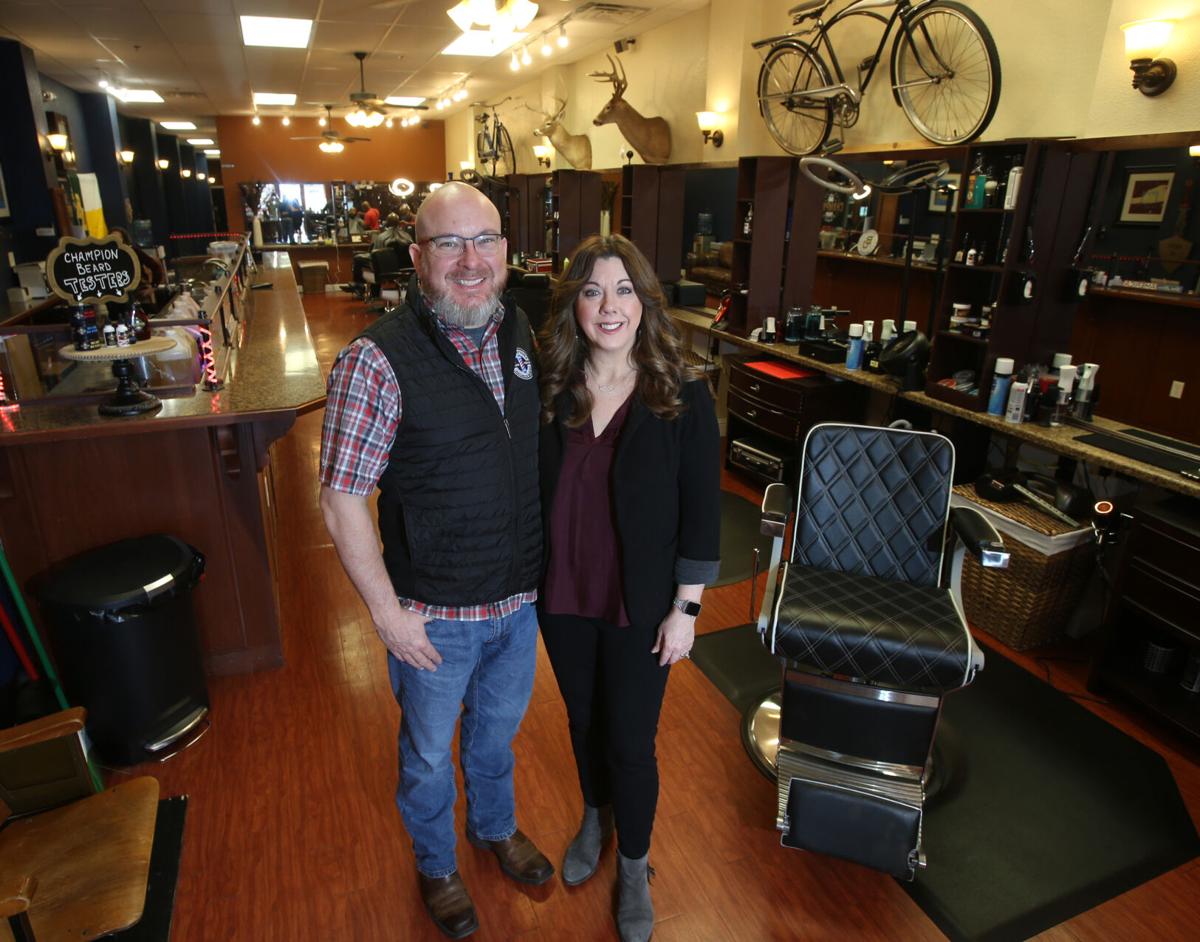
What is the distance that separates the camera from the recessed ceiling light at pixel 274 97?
11.3m

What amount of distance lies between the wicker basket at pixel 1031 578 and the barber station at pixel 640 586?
0.8 inches

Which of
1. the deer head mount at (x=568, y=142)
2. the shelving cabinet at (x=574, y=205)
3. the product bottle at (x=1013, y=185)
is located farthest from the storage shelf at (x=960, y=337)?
the deer head mount at (x=568, y=142)

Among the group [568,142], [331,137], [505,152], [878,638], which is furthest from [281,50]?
[878,638]

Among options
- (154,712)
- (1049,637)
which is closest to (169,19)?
(154,712)

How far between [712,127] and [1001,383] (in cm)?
336

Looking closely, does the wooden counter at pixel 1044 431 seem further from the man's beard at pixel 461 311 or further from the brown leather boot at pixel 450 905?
the brown leather boot at pixel 450 905

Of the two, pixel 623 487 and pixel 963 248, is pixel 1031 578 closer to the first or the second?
pixel 963 248

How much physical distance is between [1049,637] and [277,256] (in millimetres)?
10204

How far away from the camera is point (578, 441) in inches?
63.7

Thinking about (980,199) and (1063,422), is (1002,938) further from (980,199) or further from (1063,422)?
(980,199)

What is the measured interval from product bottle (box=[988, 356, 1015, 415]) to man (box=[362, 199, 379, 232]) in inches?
573

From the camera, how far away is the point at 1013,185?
325 centimetres

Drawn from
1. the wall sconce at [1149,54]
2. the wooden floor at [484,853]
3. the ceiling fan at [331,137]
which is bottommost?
the wooden floor at [484,853]

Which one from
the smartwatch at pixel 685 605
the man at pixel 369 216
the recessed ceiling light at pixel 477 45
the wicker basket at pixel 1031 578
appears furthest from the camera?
the man at pixel 369 216
